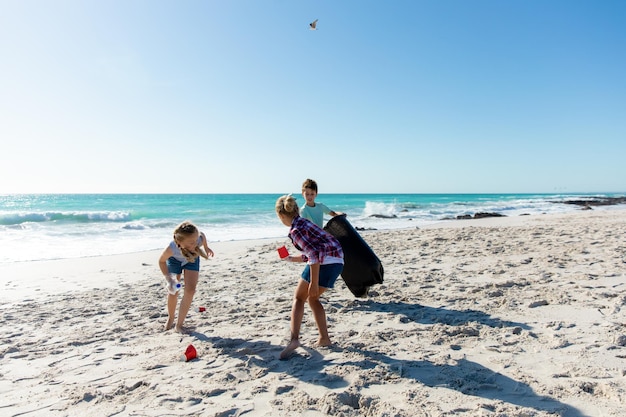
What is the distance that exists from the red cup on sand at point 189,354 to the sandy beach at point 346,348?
52 millimetres

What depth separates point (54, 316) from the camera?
488 cm

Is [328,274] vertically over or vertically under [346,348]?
over

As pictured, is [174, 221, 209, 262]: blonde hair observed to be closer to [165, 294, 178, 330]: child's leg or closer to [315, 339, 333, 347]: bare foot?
[165, 294, 178, 330]: child's leg

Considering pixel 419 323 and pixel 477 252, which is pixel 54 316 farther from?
pixel 477 252

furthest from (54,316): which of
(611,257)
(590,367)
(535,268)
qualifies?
(611,257)

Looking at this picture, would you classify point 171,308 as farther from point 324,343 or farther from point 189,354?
point 324,343

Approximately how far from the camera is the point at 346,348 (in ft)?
11.2

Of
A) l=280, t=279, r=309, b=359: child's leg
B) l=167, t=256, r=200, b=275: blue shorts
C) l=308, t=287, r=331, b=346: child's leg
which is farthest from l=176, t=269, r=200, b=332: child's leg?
l=308, t=287, r=331, b=346: child's leg

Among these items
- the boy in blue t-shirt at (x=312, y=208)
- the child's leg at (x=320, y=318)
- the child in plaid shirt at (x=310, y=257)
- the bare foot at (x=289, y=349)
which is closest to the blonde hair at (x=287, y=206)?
the child in plaid shirt at (x=310, y=257)

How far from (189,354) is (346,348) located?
Result: 131 cm

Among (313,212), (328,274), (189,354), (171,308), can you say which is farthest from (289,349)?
(313,212)

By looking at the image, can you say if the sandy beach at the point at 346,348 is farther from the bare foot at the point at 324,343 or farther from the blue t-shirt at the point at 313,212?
the blue t-shirt at the point at 313,212

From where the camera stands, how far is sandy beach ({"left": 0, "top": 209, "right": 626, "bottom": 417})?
8.34ft

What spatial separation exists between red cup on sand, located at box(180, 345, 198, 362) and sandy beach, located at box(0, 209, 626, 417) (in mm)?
52
